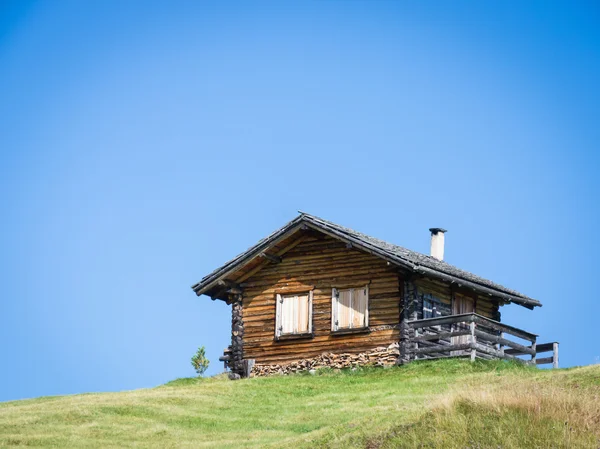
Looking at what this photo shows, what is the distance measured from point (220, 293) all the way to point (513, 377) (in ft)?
49.5

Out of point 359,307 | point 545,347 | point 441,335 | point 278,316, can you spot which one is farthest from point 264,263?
point 545,347

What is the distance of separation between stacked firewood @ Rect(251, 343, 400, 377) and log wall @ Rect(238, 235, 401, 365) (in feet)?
0.62

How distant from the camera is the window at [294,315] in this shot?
128ft

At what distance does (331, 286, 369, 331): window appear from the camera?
3794cm

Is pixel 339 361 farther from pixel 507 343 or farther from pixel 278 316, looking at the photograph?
pixel 507 343

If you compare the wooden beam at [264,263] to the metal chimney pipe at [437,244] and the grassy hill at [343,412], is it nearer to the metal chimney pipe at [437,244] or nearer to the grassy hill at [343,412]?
the grassy hill at [343,412]

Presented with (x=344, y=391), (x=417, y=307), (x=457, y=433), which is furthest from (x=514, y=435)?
(x=417, y=307)

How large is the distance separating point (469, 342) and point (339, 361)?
449cm

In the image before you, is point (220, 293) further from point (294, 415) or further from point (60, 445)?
point (60, 445)

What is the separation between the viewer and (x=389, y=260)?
121 feet

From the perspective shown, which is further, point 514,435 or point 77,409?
point 77,409

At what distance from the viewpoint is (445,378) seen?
32.2 m

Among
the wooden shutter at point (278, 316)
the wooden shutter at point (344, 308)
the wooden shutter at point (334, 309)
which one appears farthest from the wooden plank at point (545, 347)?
the wooden shutter at point (278, 316)

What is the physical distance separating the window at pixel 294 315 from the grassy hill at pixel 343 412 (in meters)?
2.47
